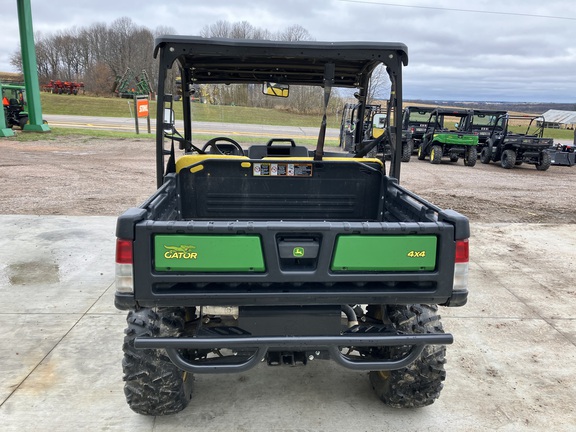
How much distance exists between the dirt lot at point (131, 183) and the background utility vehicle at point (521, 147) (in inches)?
14.7

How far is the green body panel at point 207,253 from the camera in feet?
8.09

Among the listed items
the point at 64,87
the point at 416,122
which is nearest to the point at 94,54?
the point at 64,87

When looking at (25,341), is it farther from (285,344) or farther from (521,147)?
(521,147)

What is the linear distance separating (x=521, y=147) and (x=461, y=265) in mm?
16756

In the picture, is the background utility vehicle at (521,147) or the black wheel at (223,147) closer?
the black wheel at (223,147)

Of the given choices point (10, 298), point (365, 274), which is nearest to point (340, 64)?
point (365, 274)

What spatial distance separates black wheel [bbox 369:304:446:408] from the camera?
2916 mm

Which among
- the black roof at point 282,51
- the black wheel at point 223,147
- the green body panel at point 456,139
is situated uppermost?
the black roof at point 282,51

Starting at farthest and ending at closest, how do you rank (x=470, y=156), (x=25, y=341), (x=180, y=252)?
1. (x=470, y=156)
2. (x=25, y=341)
3. (x=180, y=252)

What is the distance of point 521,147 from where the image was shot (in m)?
17.6

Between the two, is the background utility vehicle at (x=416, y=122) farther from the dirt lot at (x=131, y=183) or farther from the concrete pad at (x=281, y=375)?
the concrete pad at (x=281, y=375)

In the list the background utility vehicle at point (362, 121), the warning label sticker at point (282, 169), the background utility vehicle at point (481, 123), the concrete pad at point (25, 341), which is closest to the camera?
the concrete pad at point (25, 341)

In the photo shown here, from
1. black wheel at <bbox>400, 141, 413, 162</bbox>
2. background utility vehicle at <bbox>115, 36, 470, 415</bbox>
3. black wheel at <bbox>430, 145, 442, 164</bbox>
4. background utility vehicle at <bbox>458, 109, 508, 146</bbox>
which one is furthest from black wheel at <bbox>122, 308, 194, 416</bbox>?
background utility vehicle at <bbox>458, 109, 508, 146</bbox>

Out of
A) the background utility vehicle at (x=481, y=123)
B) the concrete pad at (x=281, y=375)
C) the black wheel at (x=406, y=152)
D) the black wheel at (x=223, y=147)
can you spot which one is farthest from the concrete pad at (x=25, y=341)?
the background utility vehicle at (x=481, y=123)
